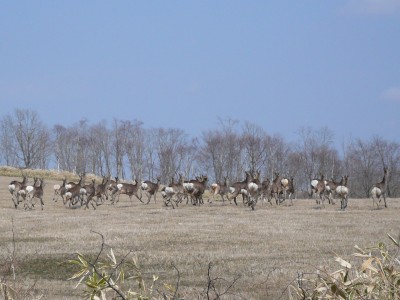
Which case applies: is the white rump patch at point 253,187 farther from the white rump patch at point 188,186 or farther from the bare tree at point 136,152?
the bare tree at point 136,152

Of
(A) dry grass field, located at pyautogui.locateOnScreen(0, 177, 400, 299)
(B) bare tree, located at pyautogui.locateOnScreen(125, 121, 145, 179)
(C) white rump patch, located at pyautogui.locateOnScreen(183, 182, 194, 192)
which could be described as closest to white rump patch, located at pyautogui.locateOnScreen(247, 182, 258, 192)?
(A) dry grass field, located at pyautogui.locateOnScreen(0, 177, 400, 299)

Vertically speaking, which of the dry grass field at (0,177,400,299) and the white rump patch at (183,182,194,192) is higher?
the white rump patch at (183,182,194,192)

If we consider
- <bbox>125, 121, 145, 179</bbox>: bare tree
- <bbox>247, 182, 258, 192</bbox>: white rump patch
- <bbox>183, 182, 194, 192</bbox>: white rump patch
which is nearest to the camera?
<bbox>247, 182, 258, 192</bbox>: white rump patch

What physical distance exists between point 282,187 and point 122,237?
66.8 ft

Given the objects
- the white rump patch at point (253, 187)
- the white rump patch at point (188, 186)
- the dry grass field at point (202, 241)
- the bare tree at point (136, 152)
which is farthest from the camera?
the bare tree at point (136, 152)

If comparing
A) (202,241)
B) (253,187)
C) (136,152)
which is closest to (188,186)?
(253,187)

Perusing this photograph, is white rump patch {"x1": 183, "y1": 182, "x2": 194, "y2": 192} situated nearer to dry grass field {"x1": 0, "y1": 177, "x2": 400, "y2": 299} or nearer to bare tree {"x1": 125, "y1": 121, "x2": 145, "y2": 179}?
dry grass field {"x1": 0, "y1": 177, "x2": 400, "y2": 299}

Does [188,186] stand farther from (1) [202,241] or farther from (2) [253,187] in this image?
(1) [202,241]

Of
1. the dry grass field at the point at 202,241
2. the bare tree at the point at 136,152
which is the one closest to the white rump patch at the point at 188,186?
the dry grass field at the point at 202,241

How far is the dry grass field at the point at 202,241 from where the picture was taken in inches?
581

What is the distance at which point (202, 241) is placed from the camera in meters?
21.3

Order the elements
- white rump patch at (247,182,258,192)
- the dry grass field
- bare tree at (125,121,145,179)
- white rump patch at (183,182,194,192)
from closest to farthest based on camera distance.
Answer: the dry grass field → white rump patch at (247,182,258,192) → white rump patch at (183,182,194,192) → bare tree at (125,121,145,179)

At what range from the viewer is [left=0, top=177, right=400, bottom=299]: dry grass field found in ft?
48.4

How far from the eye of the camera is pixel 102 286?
292cm
